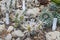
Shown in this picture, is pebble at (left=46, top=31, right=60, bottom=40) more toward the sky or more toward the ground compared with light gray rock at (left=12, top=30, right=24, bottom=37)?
more toward the ground

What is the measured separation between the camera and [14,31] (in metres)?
2.47

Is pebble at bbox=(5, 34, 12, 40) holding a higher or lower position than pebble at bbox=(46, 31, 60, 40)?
higher

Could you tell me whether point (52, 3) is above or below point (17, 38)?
above

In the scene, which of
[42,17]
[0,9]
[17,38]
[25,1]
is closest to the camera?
[17,38]

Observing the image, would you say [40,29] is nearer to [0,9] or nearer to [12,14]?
[12,14]

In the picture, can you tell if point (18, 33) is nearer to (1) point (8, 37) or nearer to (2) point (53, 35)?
(1) point (8, 37)

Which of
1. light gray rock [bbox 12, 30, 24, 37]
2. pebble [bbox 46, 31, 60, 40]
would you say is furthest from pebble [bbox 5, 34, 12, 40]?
pebble [bbox 46, 31, 60, 40]

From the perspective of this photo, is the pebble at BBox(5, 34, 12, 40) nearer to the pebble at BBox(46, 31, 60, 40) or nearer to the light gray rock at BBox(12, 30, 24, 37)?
the light gray rock at BBox(12, 30, 24, 37)

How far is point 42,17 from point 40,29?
180 millimetres

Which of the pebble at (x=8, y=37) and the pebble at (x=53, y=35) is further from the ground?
the pebble at (x=8, y=37)

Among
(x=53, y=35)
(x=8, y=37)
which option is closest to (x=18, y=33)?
(x=8, y=37)

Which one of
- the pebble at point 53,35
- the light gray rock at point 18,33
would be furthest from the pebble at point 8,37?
the pebble at point 53,35

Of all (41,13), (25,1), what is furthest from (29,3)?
(41,13)

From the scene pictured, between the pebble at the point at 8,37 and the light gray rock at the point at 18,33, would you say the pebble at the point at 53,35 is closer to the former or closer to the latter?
the light gray rock at the point at 18,33
